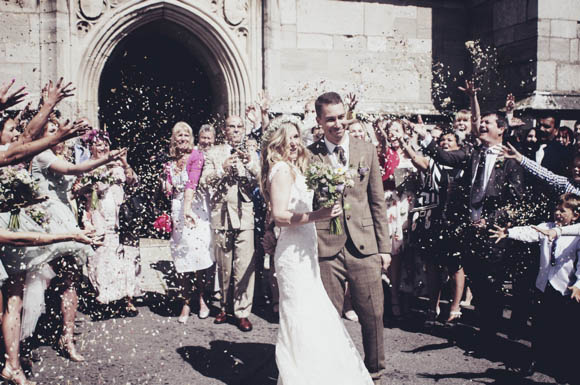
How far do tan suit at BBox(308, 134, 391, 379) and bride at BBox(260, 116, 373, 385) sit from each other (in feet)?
0.46

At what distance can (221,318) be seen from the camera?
618 centimetres

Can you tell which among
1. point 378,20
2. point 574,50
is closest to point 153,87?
point 378,20

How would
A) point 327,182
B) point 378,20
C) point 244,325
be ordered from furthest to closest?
point 378,20, point 244,325, point 327,182

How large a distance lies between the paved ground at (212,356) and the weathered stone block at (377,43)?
222 inches

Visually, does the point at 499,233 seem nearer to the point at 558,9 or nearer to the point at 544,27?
the point at 544,27

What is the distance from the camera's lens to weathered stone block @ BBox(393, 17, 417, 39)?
10.2 m

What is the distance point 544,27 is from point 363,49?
3.05 m

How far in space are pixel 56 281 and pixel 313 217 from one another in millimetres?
2965

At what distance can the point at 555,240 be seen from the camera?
4.76 meters

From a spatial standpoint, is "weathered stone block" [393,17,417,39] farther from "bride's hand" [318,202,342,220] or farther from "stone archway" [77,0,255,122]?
"bride's hand" [318,202,342,220]

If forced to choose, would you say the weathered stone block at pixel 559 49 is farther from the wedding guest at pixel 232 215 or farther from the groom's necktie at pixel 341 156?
the groom's necktie at pixel 341 156

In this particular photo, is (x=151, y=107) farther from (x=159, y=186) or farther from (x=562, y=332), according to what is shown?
(x=562, y=332)

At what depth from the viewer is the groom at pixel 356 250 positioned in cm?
412

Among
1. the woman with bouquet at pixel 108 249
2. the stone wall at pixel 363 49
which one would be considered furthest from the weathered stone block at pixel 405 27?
the woman with bouquet at pixel 108 249
